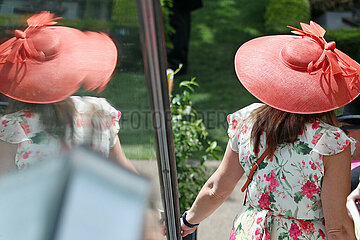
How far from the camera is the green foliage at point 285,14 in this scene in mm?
6766

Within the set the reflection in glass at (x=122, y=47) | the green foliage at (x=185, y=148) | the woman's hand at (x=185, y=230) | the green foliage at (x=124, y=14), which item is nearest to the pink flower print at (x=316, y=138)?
the woman's hand at (x=185, y=230)

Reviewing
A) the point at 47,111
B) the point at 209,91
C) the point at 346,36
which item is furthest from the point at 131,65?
the point at 346,36

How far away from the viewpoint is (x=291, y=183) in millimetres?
1652

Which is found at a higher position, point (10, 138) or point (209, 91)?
point (10, 138)

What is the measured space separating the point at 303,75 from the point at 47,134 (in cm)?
142

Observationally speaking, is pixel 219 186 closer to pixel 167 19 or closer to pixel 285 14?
pixel 167 19

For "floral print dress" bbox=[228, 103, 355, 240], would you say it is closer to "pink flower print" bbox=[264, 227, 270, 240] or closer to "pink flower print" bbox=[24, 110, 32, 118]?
"pink flower print" bbox=[264, 227, 270, 240]

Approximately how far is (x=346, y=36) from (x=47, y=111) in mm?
6599

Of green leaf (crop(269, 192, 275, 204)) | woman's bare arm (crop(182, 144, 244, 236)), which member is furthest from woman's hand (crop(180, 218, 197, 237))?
green leaf (crop(269, 192, 275, 204))

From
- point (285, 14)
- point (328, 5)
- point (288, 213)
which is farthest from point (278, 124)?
point (328, 5)

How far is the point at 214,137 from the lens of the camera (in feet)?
17.0

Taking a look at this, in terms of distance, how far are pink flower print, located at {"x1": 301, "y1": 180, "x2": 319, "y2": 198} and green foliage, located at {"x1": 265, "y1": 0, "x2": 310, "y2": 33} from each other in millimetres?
5220

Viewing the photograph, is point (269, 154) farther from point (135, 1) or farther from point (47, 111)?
point (47, 111)

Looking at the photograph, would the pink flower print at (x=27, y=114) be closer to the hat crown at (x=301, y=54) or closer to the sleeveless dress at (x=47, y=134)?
the sleeveless dress at (x=47, y=134)
